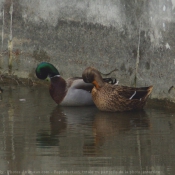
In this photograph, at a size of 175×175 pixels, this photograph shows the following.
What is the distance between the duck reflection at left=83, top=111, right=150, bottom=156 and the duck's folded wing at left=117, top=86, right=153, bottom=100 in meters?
0.21

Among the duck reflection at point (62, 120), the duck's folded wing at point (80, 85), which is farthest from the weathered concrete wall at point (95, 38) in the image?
the duck reflection at point (62, 120)

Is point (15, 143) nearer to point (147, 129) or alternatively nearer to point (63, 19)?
point (147, 129)

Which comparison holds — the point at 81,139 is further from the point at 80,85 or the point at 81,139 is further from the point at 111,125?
the point at 80,85

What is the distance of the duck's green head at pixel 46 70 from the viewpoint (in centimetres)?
1120

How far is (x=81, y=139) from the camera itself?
28.3ft

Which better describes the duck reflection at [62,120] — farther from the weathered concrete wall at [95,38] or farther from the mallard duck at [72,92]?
the weathered concrete wall at [95,38]

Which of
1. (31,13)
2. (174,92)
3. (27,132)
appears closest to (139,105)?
(174,92)

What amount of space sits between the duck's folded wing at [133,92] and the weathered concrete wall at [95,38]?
0.23 meters

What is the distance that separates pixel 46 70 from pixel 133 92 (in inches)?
61.6

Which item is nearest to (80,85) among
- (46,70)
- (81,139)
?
(46,70)

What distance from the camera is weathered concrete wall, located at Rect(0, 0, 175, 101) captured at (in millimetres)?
10219

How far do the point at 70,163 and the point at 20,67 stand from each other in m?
5.00

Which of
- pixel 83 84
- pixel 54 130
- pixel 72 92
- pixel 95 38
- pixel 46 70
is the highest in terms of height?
pixel 95 38

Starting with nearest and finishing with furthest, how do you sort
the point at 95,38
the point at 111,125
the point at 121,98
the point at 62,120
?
the point at 111,125 < the point at 62,120 < the point at 121,98 < the point at 95,38
